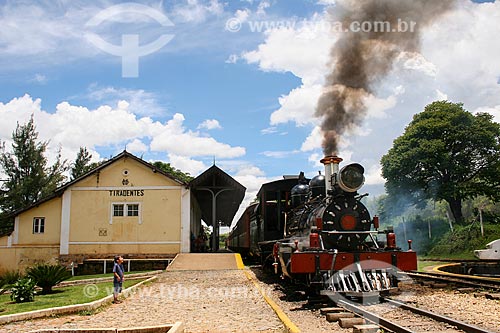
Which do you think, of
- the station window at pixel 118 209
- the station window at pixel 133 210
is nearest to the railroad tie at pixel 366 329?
the station window at pixel 133 210

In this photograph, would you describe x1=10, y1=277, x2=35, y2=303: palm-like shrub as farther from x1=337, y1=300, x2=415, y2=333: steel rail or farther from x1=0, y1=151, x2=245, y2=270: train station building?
x1=0, y1=151, x2=245, y2=270: train station building

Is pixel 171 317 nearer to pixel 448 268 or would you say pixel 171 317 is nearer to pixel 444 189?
pixel 448 268

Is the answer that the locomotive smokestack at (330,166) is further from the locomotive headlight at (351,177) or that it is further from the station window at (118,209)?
the station window at (118,209)

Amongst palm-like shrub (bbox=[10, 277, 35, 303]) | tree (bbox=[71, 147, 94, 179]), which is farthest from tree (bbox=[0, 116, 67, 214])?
palm-like shrub (bbox=[10, 277, 35, 303])

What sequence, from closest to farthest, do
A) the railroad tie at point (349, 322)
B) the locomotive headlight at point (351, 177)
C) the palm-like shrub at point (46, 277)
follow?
the railroad tie at point (349, 322), the locomotive headlight at point (351, 177), the palm-like shrub at point (46, 277)

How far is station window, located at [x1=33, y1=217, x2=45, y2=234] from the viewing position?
75.6ft

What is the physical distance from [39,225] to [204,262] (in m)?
9.52

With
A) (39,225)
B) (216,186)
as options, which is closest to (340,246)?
(216,186)

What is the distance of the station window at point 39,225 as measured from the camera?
23.0m

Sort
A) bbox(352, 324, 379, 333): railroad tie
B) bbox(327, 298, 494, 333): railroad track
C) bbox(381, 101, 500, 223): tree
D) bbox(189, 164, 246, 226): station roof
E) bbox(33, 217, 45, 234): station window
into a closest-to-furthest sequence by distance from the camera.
Answer: bbox(352, 324, 379, 333): railroad tie, bbox(327, 298, 494, 333): railroad track, bbox(189, 164, 246, 226): station roof, bbox(33, 217, 45, 234): station window, bbox(381, 101, 500, 223): tree

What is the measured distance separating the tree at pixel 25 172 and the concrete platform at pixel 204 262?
20.1 meters

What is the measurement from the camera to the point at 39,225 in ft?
75.7

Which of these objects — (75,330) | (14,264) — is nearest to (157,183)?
(14,264)

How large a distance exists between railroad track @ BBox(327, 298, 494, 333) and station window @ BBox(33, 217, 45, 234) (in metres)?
18.6
